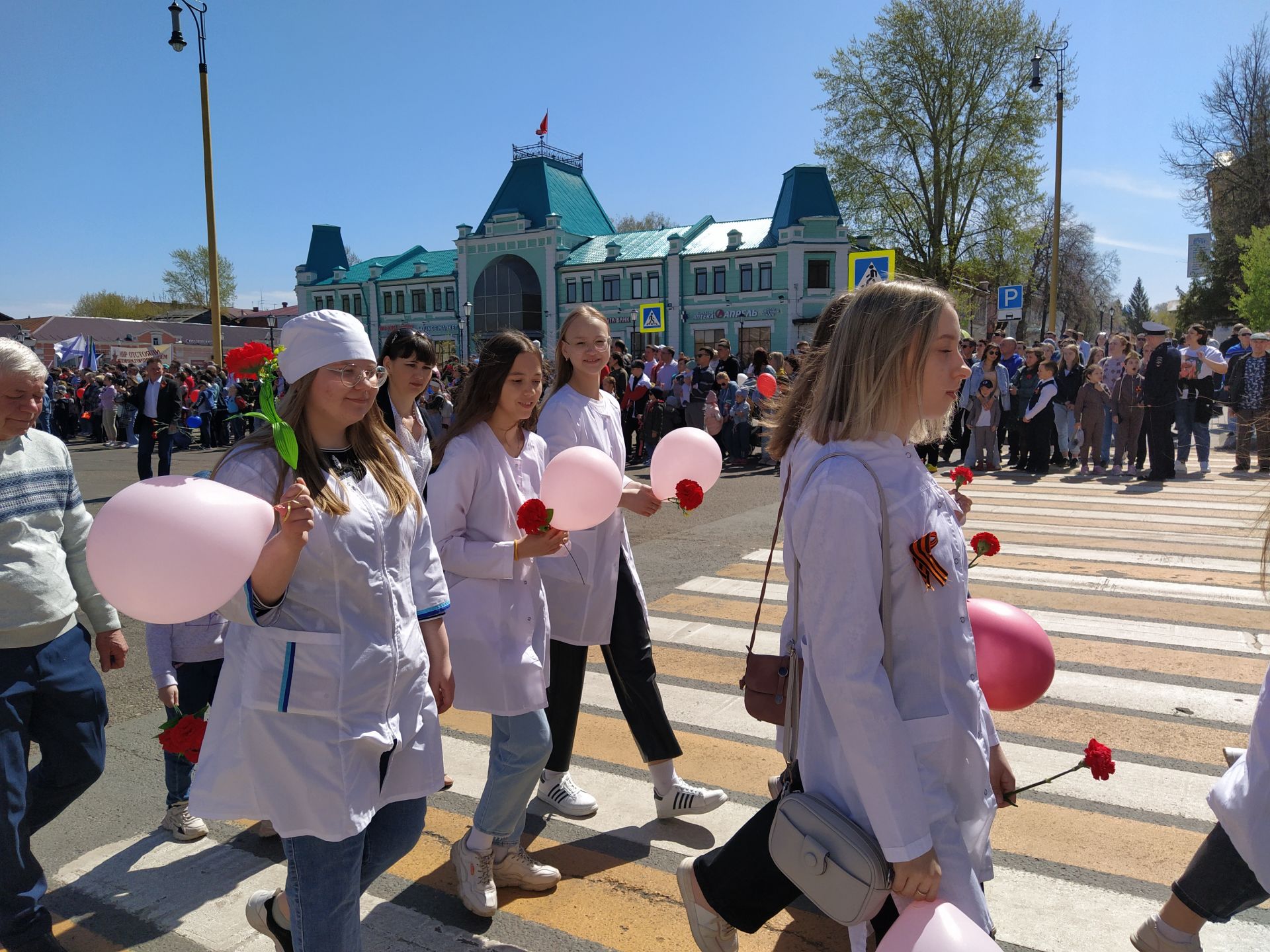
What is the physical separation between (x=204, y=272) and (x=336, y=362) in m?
92.0

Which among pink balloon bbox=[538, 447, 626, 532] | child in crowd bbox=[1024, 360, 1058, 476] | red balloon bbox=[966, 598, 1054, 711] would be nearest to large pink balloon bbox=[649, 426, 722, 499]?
pink balloon bbox=[538, 447, 626, 532]

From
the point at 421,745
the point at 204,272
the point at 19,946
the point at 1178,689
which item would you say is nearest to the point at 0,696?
the point at 19,946

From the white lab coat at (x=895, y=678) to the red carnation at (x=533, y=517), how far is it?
1.22 m

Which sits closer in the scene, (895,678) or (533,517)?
(895,678)

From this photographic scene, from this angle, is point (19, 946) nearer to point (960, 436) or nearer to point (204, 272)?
point (960, 436)

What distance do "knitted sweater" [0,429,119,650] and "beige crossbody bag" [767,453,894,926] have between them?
2.49 meters

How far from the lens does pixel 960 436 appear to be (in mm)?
15812

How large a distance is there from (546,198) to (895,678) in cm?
5690

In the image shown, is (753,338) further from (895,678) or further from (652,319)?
(895,678)

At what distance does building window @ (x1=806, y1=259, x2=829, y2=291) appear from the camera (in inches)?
1813

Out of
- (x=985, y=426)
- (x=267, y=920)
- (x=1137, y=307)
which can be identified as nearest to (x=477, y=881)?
(x=267, y=920)

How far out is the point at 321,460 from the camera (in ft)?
7.79

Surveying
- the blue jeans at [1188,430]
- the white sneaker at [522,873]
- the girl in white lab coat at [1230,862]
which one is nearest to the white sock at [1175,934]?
the girl in white lab coat at [1230,862]

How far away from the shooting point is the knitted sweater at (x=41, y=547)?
290 cm
